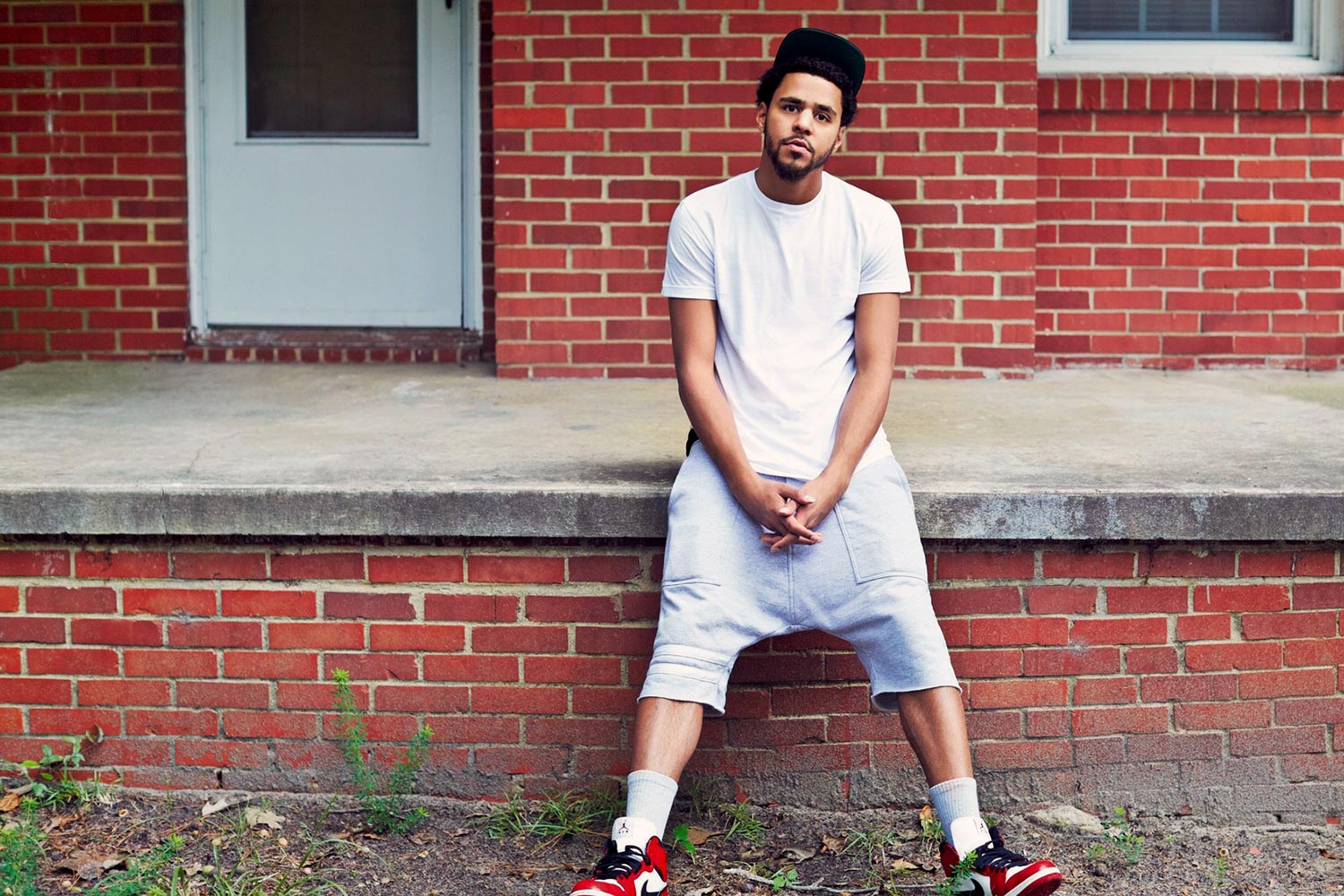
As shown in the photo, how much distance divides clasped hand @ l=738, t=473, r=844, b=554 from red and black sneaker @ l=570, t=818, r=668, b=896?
0.65 metres

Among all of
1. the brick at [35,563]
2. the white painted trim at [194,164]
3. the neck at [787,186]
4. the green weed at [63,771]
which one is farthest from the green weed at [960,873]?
the white painted trim at [194,164]

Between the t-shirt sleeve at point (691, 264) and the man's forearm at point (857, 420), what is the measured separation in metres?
0.37

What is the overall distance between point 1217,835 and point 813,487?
54.0 inches

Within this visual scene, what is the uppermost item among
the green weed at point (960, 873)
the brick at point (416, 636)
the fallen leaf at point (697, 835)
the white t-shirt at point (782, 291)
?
the white t-shirt at point (782, 291)

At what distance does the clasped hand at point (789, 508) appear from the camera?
2.98 metres

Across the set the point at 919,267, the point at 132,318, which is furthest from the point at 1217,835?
the point at 132,318

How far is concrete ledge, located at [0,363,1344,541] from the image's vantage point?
3316 mm

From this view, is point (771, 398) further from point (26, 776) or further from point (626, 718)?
point (26, 776)

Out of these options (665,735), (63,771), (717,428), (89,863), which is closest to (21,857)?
(89,863)

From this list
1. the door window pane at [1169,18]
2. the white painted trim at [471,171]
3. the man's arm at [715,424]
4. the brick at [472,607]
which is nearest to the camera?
the man's arm at [715,424]

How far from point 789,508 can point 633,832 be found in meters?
0.71

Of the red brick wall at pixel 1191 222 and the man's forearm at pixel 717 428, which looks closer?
the man's forearm at pixel 717 428

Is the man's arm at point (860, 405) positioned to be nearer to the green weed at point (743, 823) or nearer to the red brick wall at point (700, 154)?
the green weed at point (743, 823)

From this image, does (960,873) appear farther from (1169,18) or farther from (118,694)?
(1169,18)
